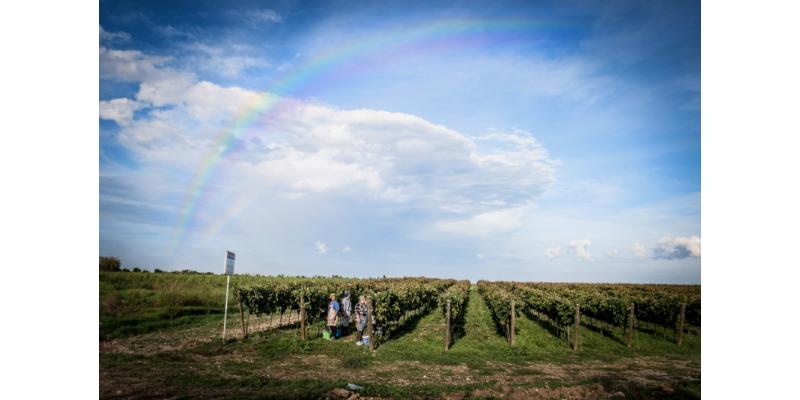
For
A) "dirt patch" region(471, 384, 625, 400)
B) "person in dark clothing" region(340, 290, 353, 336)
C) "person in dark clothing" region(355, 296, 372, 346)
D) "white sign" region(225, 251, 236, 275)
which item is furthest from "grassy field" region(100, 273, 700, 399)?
"white sign" region(225, 251, 236, 275)

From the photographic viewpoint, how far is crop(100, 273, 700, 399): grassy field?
30.4ft

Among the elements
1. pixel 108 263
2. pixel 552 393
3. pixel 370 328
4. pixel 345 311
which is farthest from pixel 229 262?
pixel 108 263

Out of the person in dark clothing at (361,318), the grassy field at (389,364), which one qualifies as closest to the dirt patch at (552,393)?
the grassy field at (389,364)

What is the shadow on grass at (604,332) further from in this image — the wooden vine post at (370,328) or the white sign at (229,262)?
the white sign at (229,262)

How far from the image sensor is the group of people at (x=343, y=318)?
14.8 m

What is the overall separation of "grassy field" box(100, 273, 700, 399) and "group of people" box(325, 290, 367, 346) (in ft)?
2.04

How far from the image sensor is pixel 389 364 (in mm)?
12016

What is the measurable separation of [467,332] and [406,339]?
127 inches

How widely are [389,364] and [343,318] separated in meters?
5.08

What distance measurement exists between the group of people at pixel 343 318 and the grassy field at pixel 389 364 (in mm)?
621

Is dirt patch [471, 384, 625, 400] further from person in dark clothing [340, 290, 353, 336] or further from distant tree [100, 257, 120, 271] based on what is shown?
distant tree [100, 257, 120, 271]

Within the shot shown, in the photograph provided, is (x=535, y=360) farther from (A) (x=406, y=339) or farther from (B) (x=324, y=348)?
(B) (x=324, y=348)
